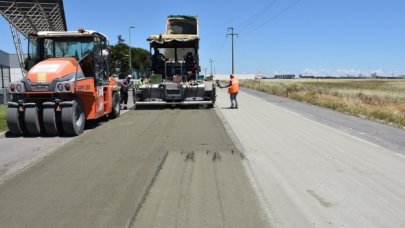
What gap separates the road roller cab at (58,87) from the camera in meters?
14.3

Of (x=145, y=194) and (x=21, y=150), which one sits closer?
(x=145, y=194)

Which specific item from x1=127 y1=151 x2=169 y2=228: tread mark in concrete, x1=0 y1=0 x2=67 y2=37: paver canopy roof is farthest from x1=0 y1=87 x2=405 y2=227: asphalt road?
x1=0 y1=0 x2=67 y2=37: paver canopy roof

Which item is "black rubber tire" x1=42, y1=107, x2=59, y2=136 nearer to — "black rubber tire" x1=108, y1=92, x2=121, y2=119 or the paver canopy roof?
"black rubber tire" x1=108, y1=92, x2=121, y2=119

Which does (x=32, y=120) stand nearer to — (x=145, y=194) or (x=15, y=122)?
(x=15, y=122)

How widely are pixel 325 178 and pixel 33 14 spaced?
43030 mm

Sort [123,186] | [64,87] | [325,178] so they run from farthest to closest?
[64,87], [325,178], [123,186]

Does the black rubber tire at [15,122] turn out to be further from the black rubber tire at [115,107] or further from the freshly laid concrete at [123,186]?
the black rubber tire at [115,107]

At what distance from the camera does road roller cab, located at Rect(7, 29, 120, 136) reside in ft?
46.8

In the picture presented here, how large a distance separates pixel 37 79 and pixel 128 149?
14.3 feet

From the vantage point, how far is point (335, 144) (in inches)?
503

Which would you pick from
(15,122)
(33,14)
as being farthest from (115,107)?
(33,14)

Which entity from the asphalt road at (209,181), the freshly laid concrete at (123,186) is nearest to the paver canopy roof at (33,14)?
the asphalt road at (209,181)

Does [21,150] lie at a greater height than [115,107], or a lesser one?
lesser

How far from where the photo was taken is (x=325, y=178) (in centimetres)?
866
